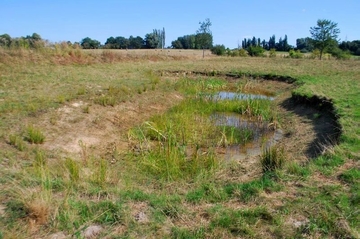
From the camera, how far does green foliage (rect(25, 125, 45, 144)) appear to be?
6.81 m

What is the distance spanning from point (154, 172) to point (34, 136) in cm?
280

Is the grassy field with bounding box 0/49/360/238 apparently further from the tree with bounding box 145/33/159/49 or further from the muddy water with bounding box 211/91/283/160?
the tree with bounding box 145/33/159/49

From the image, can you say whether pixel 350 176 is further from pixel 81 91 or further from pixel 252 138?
pixel 81 91

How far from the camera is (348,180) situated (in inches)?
185

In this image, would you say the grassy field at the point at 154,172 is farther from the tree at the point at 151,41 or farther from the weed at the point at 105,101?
the tree at the point at 151,41

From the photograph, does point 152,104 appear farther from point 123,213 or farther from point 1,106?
point 123,213

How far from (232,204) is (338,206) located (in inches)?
49.4

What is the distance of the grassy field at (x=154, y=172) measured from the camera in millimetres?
3588

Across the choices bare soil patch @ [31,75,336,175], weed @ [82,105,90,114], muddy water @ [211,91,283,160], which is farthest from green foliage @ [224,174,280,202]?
weed @ [82,105,90,114]

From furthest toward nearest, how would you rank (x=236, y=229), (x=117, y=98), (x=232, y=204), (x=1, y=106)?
(x=117, y=98)
(x=1, y=106)
(x=232, y=204)
(x=236, y=229)

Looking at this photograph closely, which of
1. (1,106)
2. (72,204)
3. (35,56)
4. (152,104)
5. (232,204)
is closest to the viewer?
(72,204)

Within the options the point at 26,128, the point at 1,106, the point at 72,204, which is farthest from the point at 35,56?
the point at 72,204

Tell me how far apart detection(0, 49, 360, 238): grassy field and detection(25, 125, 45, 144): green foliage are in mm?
21

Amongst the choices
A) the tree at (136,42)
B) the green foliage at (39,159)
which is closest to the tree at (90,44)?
the tree at (136,42)
